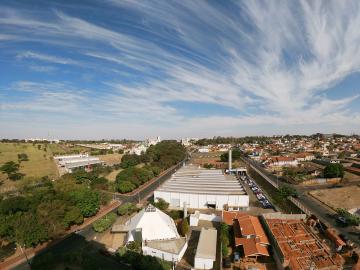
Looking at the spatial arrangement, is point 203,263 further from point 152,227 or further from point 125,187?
point 125,187

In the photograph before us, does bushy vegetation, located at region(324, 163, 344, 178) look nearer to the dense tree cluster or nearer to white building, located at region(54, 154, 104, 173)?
the dense tree cluster

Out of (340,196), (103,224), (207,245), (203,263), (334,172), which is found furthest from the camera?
(334,172)

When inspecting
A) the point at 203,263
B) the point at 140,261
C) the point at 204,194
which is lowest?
the point at 203,263

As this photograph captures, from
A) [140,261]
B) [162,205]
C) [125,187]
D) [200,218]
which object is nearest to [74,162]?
[125,187]

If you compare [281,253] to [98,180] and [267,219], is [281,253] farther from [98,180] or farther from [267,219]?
[98,180]

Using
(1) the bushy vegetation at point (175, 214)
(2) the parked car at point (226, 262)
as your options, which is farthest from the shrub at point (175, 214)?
(2) the parked car at point (226, 262)

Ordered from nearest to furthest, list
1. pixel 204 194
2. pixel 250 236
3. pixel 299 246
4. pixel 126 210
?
pixel 299 246, pixel 250 236, pixel 126 210, pixel 204 194
